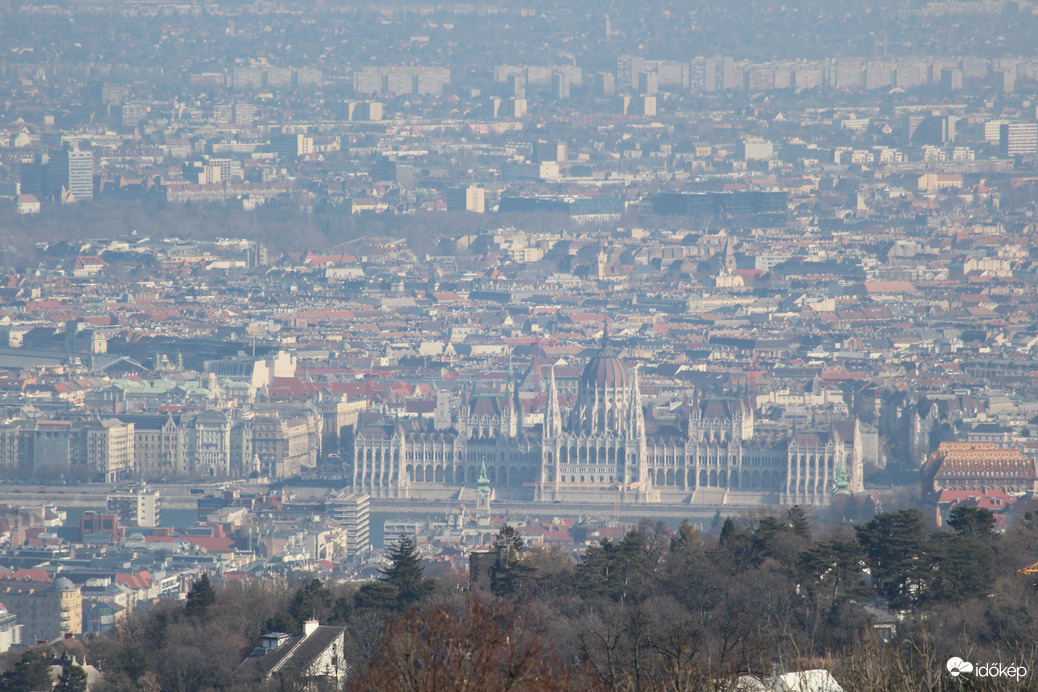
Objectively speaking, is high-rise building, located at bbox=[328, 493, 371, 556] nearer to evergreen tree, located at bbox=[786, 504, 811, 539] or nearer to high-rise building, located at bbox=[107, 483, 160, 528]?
high-rise building, located at bbox=[107, 483, 160, 528]

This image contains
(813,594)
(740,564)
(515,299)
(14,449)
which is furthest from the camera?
(515,299)

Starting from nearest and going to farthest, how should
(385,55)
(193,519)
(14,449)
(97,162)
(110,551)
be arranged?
(110,551)
(193,519)
(14,449)
(97,162)
(385,55)

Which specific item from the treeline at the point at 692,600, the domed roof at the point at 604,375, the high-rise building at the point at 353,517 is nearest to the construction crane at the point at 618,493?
the high-rise building at the point at 353,517

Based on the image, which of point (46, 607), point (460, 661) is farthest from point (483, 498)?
point (460, 661)

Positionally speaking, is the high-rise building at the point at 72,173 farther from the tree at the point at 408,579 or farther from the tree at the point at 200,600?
the tree at the point at 408,579

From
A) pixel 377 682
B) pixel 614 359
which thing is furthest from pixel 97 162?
pixel 377 682

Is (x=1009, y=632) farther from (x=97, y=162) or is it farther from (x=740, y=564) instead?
(x=97, y=162)
